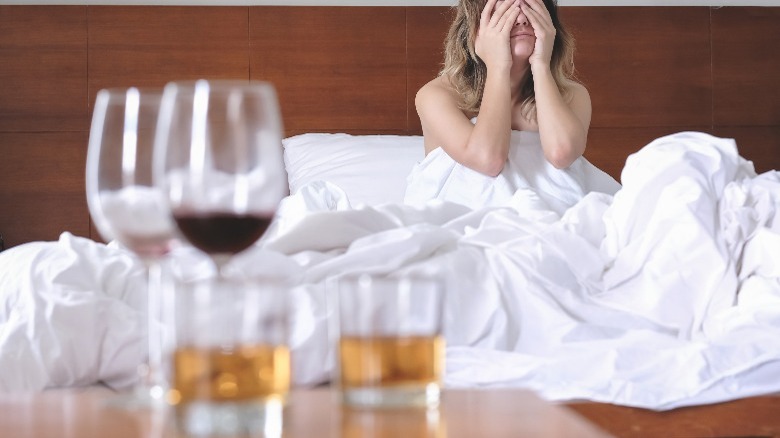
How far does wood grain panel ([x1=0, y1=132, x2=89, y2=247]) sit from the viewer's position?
12.2 ft

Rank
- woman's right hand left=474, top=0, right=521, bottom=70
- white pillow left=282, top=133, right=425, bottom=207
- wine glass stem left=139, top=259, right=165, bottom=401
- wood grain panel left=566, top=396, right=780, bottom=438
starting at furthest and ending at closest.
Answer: white pillow left=282, top=133, right=425, bottom=207, woman's right hand left=474, top=0, right=521, bottom=70, wood grain panel left=566, top=396, right=780, bottom=438, wine glass stem left=139, top=259, right=165, bottom=401

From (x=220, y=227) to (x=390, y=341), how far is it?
110 millimetres

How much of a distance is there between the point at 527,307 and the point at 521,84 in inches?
58.5

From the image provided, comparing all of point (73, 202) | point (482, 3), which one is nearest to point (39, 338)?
point (482, 3)

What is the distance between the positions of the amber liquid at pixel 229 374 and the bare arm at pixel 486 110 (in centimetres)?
225

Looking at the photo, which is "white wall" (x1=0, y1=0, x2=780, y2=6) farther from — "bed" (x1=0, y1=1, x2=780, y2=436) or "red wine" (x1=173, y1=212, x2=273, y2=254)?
"red wine" (x1=173, y1=212, x2=273, y2=254)

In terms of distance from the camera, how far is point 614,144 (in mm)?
4008

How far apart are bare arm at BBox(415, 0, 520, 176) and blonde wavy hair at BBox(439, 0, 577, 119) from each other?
5cm

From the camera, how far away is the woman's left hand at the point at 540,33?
9.64ft

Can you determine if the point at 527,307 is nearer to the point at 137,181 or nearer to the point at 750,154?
the point at 137,181

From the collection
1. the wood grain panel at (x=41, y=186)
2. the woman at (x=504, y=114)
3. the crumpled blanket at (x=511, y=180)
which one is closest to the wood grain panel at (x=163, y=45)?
the wood grain panel at (x=41, y=186)

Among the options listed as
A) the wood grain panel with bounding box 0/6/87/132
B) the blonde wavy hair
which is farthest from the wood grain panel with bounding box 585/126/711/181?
the wood grain panel with bounding box 0/6/87/132

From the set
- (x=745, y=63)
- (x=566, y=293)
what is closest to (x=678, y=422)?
(x=566, y=293)

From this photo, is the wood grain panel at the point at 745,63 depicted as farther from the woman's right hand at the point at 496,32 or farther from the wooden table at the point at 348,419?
the wooden table at the point at 348,419
